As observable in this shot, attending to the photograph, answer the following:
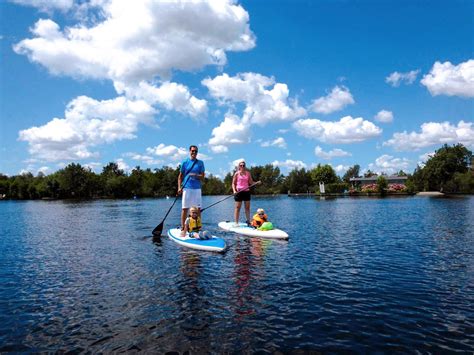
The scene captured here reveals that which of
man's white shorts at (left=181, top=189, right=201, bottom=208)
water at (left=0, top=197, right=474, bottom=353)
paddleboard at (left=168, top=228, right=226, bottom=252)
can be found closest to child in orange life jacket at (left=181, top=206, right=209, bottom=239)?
paddleboard at (left=168, top=228, right=226, bottom=252)

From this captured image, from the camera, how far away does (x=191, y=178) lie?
53.6 feet

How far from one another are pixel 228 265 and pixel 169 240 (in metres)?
6.74

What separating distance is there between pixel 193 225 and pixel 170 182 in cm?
17227

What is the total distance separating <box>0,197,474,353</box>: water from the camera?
6.52m

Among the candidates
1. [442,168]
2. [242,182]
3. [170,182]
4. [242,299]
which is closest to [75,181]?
[170,182]

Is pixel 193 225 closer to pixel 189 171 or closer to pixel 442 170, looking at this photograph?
pixel 189 171

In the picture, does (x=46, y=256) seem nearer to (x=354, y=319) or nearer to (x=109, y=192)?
(x=354, y=319)

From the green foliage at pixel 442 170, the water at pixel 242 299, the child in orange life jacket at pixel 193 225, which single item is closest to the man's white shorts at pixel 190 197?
the child in orange life jacket at pixel 193 225

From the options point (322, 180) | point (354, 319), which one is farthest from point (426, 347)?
point (322, 180)

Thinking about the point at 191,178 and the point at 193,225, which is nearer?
the point at 191,178

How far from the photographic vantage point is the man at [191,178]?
1633cm

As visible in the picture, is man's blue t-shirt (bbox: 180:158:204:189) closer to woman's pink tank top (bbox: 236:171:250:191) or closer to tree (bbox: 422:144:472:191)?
woman's pink tank top (bbox: 236:171:250:191)

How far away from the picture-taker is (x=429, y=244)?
1655 centimetres

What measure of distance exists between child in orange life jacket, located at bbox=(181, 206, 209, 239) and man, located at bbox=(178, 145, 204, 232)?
0.43 m
